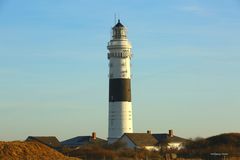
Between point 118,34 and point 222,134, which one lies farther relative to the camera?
point 118,34

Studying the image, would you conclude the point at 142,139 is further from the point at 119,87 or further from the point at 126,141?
the point at 119,87

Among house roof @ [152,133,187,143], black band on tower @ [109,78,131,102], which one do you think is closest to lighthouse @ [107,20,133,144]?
black band on tower @ [109,78,131,102]

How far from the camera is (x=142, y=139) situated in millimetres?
77062

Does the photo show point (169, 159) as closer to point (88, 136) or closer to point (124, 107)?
point (124, 107)

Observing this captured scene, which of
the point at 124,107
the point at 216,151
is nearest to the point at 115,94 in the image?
the point at 124,107

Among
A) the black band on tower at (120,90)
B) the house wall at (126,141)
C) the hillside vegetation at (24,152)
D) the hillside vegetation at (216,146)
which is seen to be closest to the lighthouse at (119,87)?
the black band on tower at (120,90)

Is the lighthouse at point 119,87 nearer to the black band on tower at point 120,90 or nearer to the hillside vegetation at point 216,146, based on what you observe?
the black band on tower at point 120,90

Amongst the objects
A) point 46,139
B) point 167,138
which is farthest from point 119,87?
point 46,139

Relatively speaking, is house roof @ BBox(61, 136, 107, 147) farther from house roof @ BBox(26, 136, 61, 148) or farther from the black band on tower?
the black band on tower

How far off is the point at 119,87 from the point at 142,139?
25.2 feet

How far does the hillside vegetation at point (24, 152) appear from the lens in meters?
45.7

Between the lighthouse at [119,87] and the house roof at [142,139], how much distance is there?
2.72ft

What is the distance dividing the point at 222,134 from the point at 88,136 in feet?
75.3

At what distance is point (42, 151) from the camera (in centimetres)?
4806
